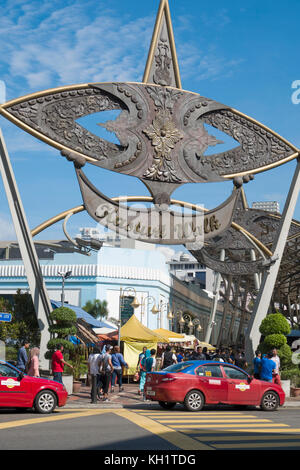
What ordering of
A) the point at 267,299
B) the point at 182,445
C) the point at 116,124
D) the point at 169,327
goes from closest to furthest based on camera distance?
the point at 182,445 < the point at 116,124 < the point at 267,299 < the point at 169,327

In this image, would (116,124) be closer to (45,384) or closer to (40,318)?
(40,318)

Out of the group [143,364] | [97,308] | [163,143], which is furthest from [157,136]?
[97,308]

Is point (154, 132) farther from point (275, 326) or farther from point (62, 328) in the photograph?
point (275, 326)

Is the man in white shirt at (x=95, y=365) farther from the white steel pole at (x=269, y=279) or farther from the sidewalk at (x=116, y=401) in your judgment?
the white steel pole at (x=269, y=279)

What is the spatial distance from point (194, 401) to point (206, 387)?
52 centimetres

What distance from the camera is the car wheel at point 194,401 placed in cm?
1684

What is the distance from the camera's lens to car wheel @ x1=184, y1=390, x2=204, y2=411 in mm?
16844

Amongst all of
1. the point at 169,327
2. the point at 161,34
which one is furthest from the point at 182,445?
the point at 169,327

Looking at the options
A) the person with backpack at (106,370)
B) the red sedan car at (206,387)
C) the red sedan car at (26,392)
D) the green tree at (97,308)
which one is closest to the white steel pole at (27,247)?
the person with backpack at (106,370)

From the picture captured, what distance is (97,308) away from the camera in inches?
2116

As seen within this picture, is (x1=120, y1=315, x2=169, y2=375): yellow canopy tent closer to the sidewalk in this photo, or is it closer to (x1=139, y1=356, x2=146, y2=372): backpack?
the sidewalk

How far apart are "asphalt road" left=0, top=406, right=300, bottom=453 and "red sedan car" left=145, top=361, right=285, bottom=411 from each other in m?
0.52

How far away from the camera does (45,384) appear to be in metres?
15.3

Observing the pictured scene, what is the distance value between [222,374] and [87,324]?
66.2ft
